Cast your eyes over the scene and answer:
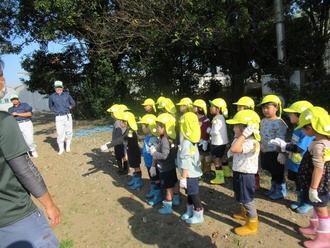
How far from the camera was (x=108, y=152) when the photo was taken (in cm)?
773

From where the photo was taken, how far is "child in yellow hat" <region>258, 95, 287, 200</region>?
13.3ft

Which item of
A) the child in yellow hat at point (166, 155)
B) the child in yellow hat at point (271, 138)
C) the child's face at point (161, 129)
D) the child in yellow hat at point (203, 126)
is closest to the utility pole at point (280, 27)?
the child in yellow hat at point (203, 126)

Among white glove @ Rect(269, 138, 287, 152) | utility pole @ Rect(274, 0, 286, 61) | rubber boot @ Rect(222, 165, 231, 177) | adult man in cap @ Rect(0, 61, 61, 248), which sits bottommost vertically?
rubber boot @ Rect(222, 165, 231, 177)

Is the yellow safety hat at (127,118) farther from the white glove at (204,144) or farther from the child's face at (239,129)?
the child's face at (239,129)

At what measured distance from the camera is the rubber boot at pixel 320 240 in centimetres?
306

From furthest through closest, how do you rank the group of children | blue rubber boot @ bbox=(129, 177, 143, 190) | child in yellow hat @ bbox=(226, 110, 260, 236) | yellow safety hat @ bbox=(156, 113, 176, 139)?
blue rubber boot @ bbox=(129, 177, 143, 190), yellow safety hat @ bbox=(156, 113, 176, 139), child in yellow hat @ bbox=(226, 110, 260, 236), the group of children

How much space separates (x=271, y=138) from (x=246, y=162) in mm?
977

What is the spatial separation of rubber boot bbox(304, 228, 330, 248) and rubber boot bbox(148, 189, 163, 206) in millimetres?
2305

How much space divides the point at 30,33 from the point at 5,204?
491 inches

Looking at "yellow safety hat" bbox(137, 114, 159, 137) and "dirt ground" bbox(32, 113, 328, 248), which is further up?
"yellow safety hat" bbox(137, 114, 159, 137)

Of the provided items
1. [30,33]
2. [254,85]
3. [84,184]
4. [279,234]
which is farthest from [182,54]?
[279,234]

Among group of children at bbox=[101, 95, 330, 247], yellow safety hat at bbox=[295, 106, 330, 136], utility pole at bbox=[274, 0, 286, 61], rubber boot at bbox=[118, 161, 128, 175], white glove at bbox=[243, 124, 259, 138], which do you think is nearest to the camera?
yellow safety hat at bbox=[295, 106, 330, 136]

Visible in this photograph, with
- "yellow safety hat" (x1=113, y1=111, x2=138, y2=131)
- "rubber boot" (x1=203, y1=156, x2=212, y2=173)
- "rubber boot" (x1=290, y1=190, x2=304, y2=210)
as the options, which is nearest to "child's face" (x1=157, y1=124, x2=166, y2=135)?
"yellow safety hat" (x1=113, y1=111, x2=138, y2=131)

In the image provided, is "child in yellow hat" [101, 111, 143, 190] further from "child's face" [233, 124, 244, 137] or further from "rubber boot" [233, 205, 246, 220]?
"child's face" [233, 124, 244, 137]
